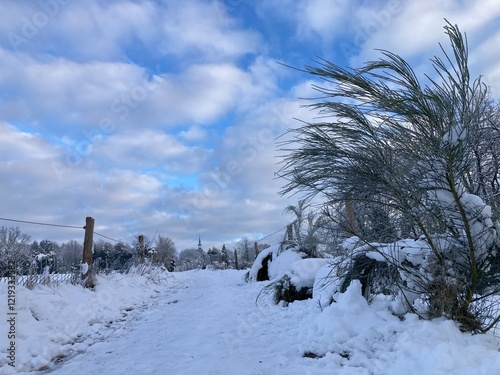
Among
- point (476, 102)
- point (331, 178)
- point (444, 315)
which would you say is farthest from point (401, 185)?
point (444, 315)

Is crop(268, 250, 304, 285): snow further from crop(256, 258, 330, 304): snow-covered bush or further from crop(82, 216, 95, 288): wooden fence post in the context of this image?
crop(82, 216, 95, 288): wooden fence post

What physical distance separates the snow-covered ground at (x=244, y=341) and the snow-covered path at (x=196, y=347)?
1 centimetres

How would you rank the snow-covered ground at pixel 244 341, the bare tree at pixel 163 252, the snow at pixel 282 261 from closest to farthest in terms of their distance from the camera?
the snow-covered ground at pixel 244 341 → the snow at pixel 282 261 → the bare tree at pixel 163 252

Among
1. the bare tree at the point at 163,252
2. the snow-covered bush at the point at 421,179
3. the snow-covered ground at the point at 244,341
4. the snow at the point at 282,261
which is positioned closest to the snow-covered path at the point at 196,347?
the snow-covered ground at the point at 244,341

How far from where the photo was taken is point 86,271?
970 centimetres

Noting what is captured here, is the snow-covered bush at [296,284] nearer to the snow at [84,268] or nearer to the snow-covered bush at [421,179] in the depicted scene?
the snow-covered bush at [421,179]

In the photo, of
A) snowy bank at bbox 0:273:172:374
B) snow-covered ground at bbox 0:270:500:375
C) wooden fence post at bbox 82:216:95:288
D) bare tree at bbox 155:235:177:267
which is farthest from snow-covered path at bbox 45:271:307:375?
bare tree at bbox 155:235:177:267

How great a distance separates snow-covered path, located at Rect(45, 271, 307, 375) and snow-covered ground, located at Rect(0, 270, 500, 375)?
14 millimetres

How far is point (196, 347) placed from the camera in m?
4.87

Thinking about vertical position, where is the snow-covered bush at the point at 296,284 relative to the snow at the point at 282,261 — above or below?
below

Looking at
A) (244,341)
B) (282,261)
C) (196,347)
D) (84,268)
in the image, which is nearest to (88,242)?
(84,268)

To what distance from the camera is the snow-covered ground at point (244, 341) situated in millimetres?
3222

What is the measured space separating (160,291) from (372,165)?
480 inches

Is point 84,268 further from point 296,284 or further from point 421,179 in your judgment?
point 421,179
